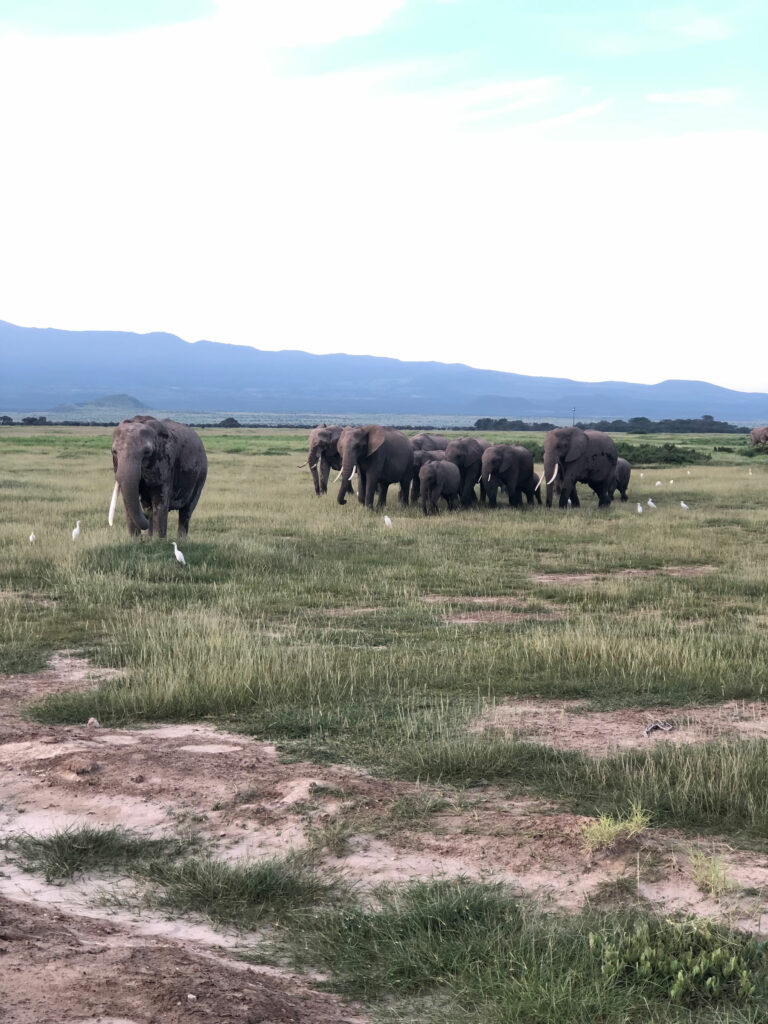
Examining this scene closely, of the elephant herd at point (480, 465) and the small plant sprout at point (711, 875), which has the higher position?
the elephant herd at point (480, 465)

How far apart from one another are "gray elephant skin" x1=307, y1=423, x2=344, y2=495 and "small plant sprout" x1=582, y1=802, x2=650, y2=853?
2501 centimetres

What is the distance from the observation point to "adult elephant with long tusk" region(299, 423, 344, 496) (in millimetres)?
30828

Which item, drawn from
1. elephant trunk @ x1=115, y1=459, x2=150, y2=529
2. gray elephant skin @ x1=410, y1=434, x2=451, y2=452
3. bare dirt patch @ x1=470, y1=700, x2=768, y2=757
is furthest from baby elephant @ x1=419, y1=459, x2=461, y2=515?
bare dirt patch @ x1=470, y1=700, x2=768, y2=757

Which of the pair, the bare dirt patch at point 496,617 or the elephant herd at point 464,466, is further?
the elephant herd at point 464,466

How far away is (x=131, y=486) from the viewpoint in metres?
16.8

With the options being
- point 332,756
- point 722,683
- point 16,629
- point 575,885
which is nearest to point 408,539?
point 16,629

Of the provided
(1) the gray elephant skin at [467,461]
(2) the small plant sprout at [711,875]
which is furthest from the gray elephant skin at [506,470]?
(2) the small plant sprout at [711,875]

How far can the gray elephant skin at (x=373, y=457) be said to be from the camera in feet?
88.1

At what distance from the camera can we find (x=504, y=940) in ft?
15.8

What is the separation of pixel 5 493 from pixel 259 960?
1034 inches

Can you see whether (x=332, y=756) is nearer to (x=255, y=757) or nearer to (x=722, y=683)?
(x=255, y=757)

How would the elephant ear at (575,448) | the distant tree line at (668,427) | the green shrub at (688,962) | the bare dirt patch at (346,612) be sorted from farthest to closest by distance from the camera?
the distant tree line at (668,427) < the elephant ear at (575,448) < the bare dirt patch at (346,612) < the green shrub at (688,962)

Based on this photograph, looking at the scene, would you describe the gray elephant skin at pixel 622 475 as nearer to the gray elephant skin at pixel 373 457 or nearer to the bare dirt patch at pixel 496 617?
the gray elephant skin at pixel 373 457

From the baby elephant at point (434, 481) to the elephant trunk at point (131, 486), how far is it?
9428 millimetres
